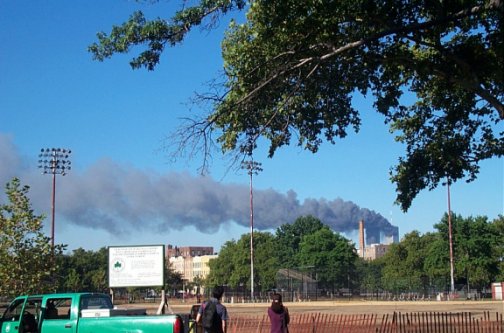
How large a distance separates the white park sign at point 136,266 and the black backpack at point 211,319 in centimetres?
1074

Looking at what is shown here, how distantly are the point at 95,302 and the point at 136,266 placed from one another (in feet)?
31.7

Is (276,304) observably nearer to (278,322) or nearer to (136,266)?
(278,322)

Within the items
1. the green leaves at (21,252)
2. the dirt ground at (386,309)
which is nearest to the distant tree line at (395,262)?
the dirt ground at (386,309)

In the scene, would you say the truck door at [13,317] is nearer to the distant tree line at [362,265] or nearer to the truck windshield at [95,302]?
the truck windshield at [95,302]

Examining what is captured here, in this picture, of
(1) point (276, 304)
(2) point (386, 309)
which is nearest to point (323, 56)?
(1) point (276, 304)

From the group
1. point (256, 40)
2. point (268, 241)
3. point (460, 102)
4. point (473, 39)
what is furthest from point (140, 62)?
point (268, 241)

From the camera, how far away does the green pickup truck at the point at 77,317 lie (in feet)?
40.4

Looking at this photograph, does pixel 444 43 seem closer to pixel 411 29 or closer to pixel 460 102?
pixel 460 102

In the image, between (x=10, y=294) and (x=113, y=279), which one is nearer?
(x=113, y=279)

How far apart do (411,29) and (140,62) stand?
5903 millimetres

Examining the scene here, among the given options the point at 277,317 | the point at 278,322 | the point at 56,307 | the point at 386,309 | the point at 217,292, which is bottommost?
the point at 386,309

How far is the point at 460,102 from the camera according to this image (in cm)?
1914

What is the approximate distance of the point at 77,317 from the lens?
13.8 metres

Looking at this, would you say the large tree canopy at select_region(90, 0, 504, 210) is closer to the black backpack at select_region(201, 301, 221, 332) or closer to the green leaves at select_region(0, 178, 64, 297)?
the black backpack at select_region(201, 301, 221, 332)
